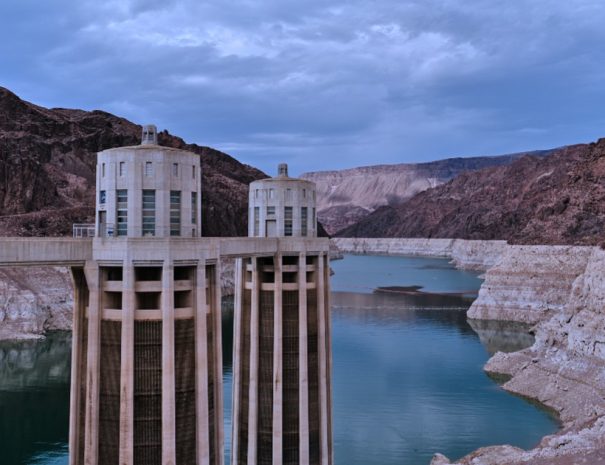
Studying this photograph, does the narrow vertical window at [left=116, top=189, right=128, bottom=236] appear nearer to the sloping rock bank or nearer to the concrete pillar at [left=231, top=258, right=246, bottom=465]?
the concrete pillar at [left=231, top=258, right=246, bottom=465]

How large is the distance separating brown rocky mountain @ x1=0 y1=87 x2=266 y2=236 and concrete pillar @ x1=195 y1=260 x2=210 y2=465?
3488 inches

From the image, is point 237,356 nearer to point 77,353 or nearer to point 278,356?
point 278,356

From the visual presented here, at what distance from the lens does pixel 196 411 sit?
20656 mm

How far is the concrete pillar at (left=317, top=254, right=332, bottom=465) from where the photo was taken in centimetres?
3359

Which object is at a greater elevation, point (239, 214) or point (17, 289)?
point (239, 214)

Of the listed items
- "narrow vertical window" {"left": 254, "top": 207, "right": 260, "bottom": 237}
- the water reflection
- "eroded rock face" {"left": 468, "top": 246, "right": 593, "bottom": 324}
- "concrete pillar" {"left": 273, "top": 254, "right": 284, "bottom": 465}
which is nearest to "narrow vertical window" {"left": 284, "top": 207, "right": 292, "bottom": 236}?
"narrow vertical window" {"left": 254, "top": 207, "right": 260, "bottom": 237}

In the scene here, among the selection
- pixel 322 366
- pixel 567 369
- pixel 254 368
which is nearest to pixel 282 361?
pixel 254 368

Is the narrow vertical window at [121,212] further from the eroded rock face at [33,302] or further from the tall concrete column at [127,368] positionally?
the eroded rock face at [33,302]

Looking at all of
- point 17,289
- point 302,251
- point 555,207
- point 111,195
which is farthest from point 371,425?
point 555,207

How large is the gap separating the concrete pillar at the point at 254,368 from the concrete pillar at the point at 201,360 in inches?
466

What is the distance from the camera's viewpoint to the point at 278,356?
107 ft

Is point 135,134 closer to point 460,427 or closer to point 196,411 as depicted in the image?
point 460,427

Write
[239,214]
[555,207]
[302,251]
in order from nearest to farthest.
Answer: [302,251] < [555,207] < [239,214]

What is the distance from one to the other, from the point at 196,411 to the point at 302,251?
13.7m
